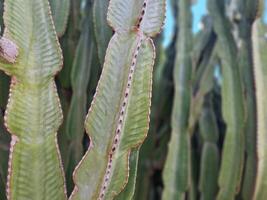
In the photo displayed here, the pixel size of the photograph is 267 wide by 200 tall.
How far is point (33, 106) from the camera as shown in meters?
0.88

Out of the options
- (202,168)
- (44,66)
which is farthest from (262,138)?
(44,66)

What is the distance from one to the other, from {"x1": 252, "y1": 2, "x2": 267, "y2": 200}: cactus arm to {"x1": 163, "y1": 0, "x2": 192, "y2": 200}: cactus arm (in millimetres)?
159

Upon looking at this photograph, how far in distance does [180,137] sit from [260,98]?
20 cm

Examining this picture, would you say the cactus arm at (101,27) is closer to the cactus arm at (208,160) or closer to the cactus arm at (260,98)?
the cactus arm at (260,98)

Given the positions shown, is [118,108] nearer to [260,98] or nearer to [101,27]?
[101,27]

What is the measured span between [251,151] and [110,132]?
58cm

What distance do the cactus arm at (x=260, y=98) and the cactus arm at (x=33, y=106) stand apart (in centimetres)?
57

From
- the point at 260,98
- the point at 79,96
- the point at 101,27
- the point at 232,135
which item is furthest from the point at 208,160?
the point at 101,27

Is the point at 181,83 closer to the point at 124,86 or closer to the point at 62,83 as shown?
the point at 62,83

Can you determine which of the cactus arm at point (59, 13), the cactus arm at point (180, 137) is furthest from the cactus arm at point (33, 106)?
the cactus arm at point (180, 137)

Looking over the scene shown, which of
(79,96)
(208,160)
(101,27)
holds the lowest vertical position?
(208,160)

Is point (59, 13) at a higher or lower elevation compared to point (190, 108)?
higher

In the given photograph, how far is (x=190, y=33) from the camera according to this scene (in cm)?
146

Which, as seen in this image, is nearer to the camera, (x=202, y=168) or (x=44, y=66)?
(x=44, y=66)
